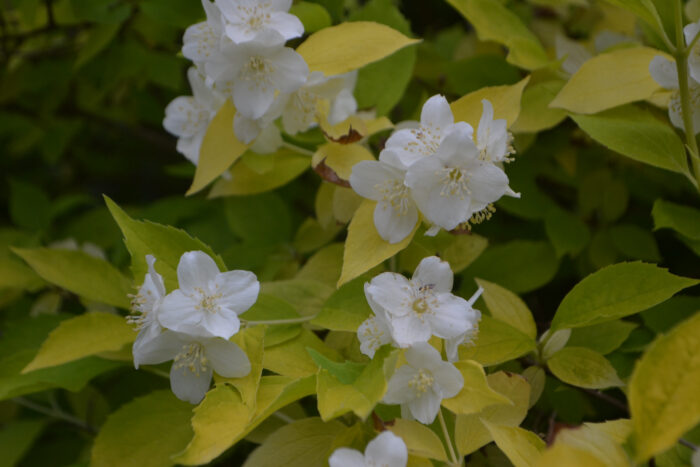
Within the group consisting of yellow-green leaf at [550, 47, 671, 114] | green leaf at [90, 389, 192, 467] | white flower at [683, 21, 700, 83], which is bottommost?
green leaf at [90, 389, 192, 467]

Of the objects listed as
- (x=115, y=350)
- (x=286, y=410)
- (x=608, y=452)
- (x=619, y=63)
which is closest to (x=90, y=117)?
(x=115, y=350)

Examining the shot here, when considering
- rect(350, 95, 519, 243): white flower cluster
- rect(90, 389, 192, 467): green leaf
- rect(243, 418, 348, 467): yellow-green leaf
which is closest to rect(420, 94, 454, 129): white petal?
rect(350, 95, 519, 243): white flower cluster

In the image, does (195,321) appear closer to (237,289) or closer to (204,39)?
(237,289)

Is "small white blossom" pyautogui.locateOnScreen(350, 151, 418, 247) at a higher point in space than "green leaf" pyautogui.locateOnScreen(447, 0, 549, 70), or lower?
lower

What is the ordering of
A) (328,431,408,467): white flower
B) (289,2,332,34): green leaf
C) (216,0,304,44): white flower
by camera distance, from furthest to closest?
(289,2,332,34): green leaf → (216,0,304,44): white flower → (328,431,408,467): white flower

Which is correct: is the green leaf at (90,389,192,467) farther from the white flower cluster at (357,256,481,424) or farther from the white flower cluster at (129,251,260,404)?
the white flower cluster at (357,256,481,424)

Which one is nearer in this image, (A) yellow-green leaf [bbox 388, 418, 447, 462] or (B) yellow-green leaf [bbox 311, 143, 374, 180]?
(A) yellow-green leaf [bbox 388, 418, 447, 462]

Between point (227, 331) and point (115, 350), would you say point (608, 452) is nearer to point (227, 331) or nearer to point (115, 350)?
point (227, 331)

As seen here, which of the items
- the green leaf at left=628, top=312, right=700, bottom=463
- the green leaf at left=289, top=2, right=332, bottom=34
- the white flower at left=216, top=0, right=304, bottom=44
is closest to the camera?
the green leaf at left=628, top=312, right=700, bottom=463
